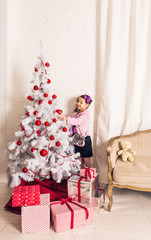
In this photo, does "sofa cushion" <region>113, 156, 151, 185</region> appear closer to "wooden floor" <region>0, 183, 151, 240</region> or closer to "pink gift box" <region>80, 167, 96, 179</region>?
"pink gift box" <region>80, 167, 96, 179</region>

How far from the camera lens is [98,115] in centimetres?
286

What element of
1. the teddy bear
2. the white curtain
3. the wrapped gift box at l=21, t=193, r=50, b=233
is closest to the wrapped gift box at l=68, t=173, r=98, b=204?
the wrapped gift box at l=21, t=193, r=50, b=233

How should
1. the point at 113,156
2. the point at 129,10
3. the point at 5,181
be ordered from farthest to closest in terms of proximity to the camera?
the point at 5,181 < the point at 129,10 < the point at 113,156

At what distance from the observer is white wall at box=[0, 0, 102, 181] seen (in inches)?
110

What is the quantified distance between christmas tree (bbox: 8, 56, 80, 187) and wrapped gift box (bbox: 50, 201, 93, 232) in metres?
0.37

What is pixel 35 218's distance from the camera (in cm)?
A: 194

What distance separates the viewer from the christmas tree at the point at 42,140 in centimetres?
232

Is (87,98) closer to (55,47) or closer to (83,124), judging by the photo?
(83,124)

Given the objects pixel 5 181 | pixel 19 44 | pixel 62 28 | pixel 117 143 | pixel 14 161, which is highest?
pixel 62 28

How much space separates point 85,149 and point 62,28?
152cm

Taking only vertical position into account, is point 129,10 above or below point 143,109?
above

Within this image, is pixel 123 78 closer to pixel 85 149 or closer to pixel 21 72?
pixel 85 149

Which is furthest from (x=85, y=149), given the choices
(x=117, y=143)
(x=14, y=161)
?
(x=14, y=161)

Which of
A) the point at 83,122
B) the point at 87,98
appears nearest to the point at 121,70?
the point at 87,98
